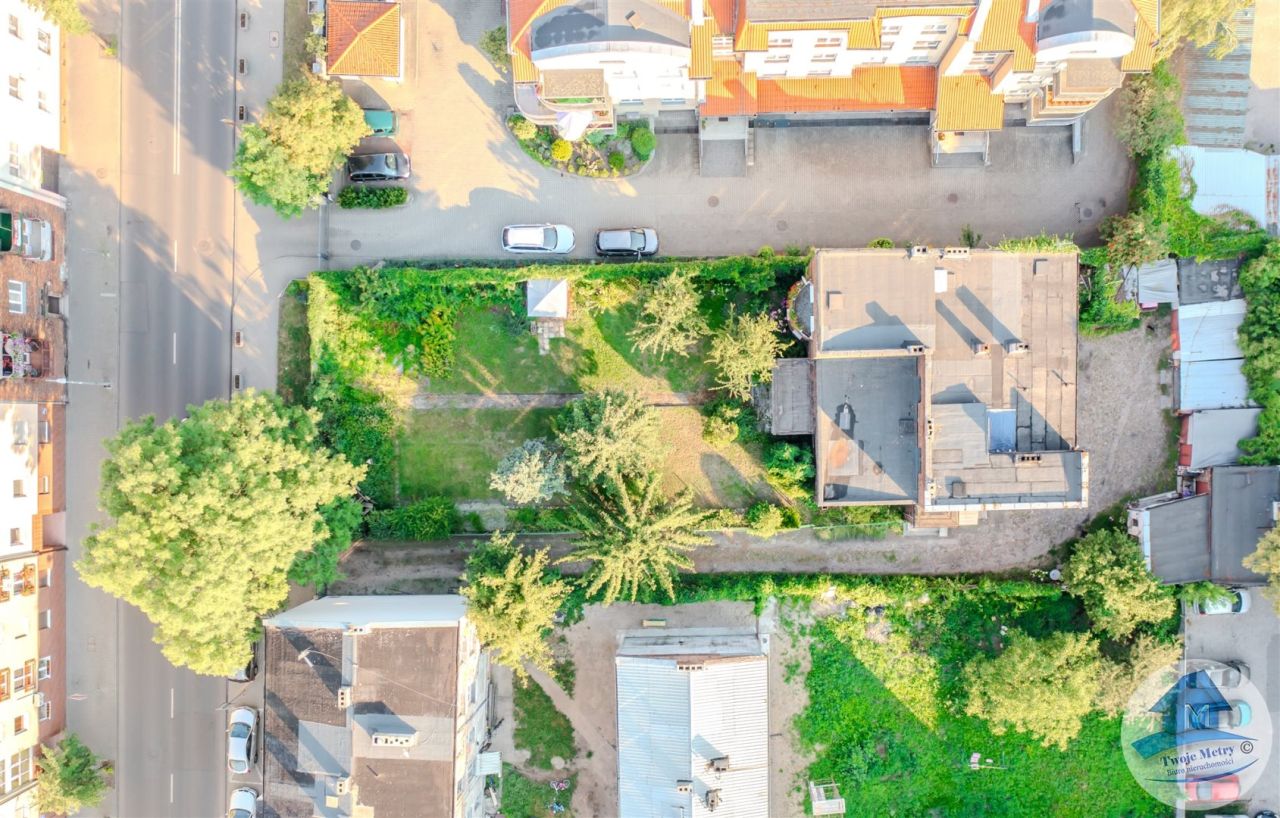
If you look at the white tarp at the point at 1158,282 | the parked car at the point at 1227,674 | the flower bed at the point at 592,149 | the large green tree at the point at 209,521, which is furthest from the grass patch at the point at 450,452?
the parked car at the point at 1227,674

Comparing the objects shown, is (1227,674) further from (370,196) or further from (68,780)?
(68,780)

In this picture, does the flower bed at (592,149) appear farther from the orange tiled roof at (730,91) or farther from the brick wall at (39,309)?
the brick wall at (39,309)

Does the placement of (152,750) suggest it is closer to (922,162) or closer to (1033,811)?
(1033,811)

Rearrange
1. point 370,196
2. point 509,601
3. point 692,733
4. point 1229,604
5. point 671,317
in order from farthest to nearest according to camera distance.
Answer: point 370,196, point 1229,604, point 671,317, point 692,733, point 509,601

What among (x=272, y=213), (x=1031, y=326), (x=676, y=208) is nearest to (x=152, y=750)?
(x=272, y=213)

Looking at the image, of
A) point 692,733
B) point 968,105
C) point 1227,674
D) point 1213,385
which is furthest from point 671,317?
point 1227,674
